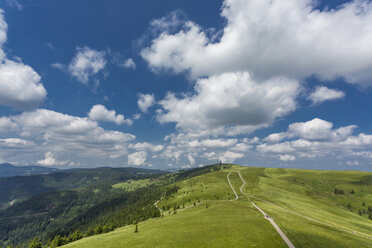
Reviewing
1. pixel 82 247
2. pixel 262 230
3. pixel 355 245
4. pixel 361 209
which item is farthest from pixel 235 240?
pixel 361 209

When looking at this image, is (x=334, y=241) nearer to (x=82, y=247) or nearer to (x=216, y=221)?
(x=216, y=221)

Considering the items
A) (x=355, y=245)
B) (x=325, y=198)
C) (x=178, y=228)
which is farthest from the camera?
(x=325, y=198)

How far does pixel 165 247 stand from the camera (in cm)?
4284

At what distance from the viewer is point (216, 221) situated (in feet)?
208

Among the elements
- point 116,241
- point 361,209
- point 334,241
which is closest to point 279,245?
point 334,241

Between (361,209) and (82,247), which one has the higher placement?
(82,247)

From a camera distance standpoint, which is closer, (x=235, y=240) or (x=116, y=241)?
(x=235, y=240)

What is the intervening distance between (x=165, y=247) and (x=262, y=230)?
1192 inches

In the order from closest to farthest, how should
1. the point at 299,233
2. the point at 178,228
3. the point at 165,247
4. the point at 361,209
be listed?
1. the point at 165,247
2. the point at 299,233
3. the point at 178,228
4. the point at 361,209

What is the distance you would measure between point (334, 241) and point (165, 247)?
4758cm

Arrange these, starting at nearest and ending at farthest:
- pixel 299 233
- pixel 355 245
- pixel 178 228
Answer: pixel 355 245
pixel 299 233
pixel 178 228

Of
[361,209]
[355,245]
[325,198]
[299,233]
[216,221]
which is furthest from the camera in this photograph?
[325,198]

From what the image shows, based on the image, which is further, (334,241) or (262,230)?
(262,230)

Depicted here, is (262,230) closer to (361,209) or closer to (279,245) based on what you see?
(279,245)
